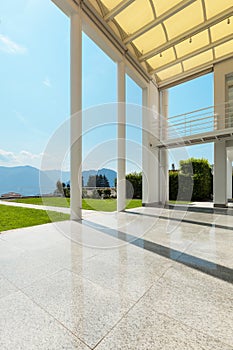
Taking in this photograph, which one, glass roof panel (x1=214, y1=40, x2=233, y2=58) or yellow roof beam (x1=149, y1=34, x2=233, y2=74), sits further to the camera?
glass roof panel (x1=214, y1=40, x2=233, y2=58)

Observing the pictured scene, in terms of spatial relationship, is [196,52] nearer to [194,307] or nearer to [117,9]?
[117,9]

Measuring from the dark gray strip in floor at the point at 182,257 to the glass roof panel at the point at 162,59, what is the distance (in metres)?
7.00

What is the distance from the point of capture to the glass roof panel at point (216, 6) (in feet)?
17.5

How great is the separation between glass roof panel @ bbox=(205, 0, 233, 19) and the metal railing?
2624 mm

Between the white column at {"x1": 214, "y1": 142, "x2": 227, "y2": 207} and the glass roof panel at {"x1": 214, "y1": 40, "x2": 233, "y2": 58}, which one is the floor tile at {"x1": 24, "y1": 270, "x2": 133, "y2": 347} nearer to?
the white column at {"x1": 214, "y1": 142, "x2": 227, "y2": 207}


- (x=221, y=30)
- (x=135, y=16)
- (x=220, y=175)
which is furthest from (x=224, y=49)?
(x=220, y=175)

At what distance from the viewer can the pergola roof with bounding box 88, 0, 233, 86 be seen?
5352 millimetres

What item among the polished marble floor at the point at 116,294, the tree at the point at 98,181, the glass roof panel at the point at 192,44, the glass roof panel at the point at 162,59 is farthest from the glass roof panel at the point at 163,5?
the polished marble floor at the point at 116,294

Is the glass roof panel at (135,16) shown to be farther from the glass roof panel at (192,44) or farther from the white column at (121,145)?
the glass roof panel at (192,44)

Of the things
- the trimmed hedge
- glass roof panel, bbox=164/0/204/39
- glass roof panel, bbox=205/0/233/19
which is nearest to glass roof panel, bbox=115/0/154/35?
glass roof panel, bbox=164/0/204/39

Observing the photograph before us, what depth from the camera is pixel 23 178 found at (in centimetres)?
650

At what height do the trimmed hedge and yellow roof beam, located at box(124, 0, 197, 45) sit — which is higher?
yellow roof beam, located at box(124, 0, 197, 45)

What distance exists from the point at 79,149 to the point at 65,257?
9.30 feet

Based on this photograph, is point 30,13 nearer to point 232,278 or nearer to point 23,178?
point 23,178
